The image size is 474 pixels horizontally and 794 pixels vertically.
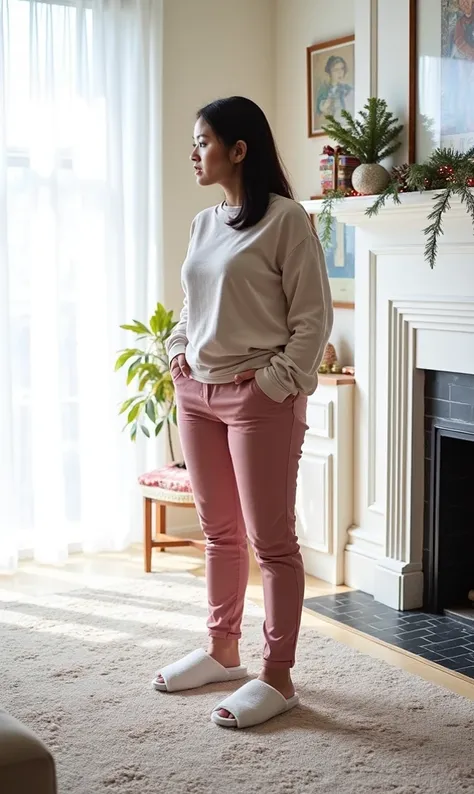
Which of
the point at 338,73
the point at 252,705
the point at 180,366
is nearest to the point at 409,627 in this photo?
the point at 252,705

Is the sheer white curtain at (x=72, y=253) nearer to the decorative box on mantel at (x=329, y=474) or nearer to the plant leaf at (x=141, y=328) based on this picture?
the plant leaf at (x=141, y=328)

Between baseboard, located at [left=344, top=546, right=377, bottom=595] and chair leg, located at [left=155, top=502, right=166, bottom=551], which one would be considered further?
chair leg, located at [left=155, top=502, right=166, bottom=551]

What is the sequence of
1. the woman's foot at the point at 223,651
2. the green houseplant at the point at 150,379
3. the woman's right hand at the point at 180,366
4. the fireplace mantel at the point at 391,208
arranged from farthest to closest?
1. the green houseplant at the point at 150,379
2. the fireplace mantel at the point at 391,208
3. the woman's foot at the point at 223,651
4. the woman's right hand at the point at 180,366

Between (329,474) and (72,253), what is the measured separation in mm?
1463

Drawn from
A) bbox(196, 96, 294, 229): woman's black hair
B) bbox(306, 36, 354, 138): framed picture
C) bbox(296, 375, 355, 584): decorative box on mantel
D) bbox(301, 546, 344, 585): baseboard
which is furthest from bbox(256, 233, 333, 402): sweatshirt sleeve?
bbox(306, 36, 354, 138): framed picture

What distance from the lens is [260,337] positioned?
2736mm

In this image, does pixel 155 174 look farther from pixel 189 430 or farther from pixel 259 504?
pixel 259 504

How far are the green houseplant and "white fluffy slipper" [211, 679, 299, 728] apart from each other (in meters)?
1.77

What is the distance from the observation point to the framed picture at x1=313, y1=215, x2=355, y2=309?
14.4 feet

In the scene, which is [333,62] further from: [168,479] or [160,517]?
[160,517]

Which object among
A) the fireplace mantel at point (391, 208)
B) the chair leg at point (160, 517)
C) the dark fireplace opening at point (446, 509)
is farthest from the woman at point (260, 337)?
the chair leg at point (160, 517)

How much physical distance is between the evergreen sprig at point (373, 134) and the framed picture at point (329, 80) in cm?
52

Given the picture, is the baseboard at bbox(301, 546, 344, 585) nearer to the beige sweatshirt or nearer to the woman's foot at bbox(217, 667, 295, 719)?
the woman's foot at bbox(217, 667, 295, 719)

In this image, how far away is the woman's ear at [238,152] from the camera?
276 cm
